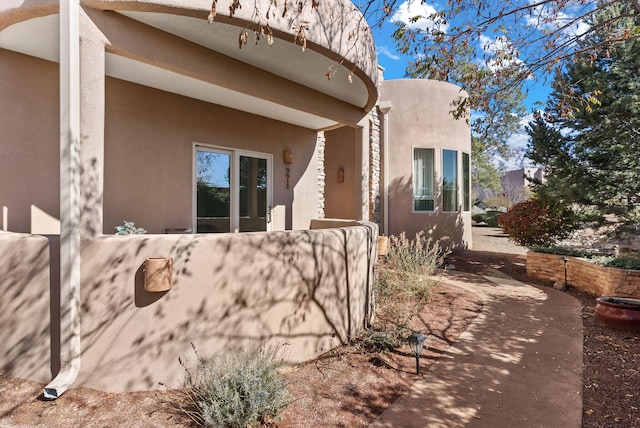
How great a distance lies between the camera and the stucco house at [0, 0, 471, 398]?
3143 mm

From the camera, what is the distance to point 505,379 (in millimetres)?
3617

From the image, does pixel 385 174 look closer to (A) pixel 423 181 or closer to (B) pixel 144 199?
(A) pixel 423 181

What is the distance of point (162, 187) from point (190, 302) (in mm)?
3063

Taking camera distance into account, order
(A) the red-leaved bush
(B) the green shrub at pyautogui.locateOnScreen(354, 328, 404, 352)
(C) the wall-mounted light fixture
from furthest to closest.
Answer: (A) the red-leaved bush → (C) the wall-mounted light fixture → (B) the green shrub at pyautogui.locateOnScreen(354, 328, 404, 352)

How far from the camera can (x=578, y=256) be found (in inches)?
301

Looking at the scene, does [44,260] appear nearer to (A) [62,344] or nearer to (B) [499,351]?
(A) [62,344]

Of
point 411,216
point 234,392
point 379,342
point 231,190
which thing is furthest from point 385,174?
point 234,392

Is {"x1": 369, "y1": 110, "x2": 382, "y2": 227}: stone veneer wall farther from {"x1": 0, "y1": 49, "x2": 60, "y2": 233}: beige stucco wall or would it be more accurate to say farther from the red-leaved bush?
{"x1": 0, "y1": 49, "x2": 60, "y2": 233}: beige stucco wall

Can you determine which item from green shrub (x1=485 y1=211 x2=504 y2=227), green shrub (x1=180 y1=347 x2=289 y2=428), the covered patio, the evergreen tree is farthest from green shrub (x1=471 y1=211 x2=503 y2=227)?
green shrub (x1=180 y1=347 x2=289 y2=428)

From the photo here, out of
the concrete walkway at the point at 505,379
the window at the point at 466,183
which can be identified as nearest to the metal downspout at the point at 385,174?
the window at the point at 466,183

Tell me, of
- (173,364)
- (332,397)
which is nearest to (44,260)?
(173,364)

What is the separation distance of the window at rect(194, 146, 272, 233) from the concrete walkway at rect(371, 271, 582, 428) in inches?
176

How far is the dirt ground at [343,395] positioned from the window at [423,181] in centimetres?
619

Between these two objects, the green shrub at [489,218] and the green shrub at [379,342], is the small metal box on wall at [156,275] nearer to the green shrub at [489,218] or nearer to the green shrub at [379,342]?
the green shrub at [379,342]
